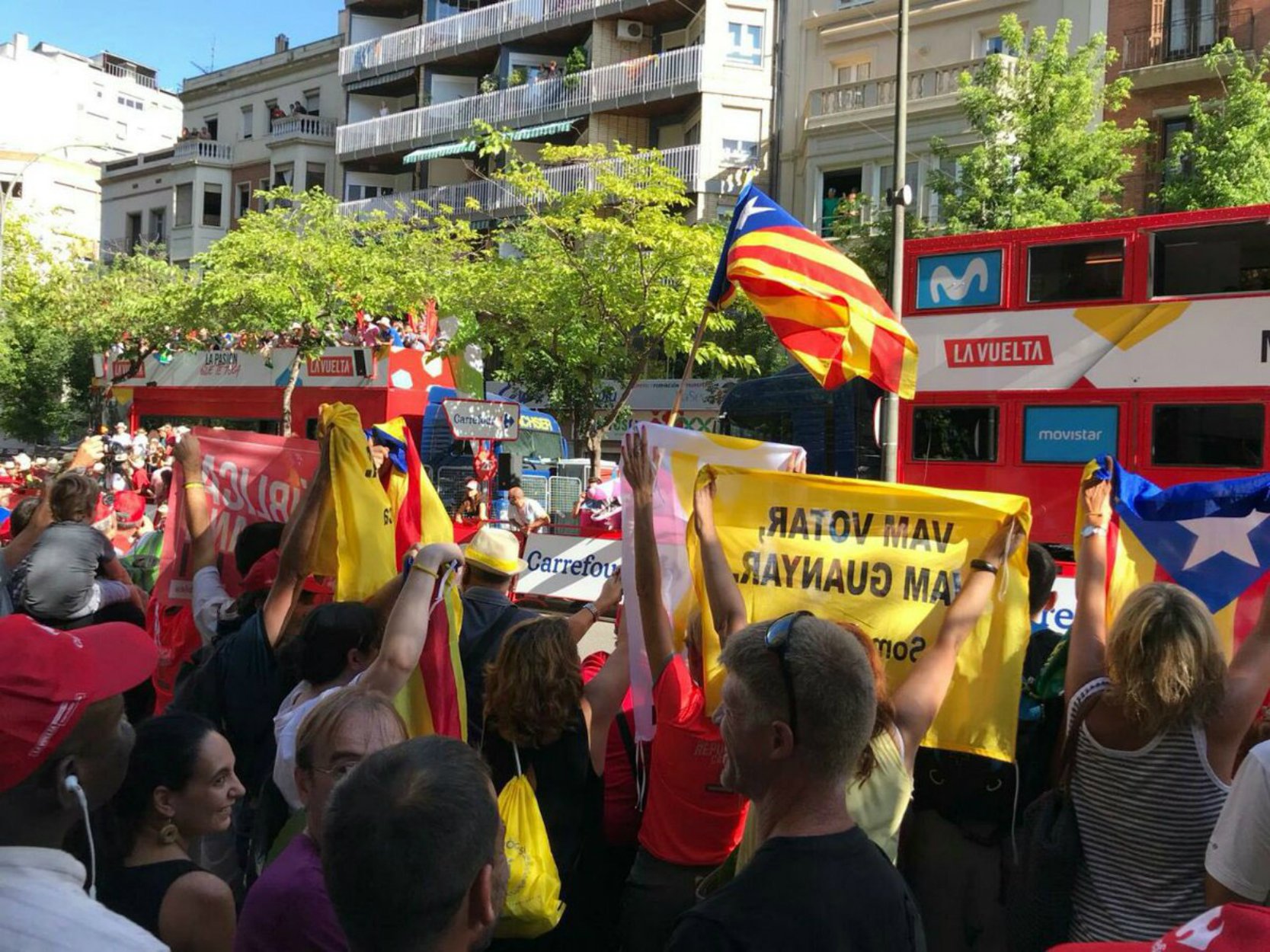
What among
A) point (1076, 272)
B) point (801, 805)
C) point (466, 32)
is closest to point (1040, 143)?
point (1076, 272)

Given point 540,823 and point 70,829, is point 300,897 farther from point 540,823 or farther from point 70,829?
point 540,823

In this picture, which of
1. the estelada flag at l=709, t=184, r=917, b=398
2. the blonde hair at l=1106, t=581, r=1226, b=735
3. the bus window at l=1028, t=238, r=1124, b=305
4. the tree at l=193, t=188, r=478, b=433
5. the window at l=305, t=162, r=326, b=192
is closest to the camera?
the blonde hair at l=1106, t=581, r=1226, b=735

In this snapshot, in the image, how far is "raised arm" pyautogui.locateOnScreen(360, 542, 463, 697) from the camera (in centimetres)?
311

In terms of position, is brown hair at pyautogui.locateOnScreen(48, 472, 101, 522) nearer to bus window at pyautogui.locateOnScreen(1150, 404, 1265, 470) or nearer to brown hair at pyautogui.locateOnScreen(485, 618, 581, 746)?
brown hair at pyautogui.locateOnScreen(485, 618, 581, 746)

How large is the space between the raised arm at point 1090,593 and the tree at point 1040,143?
17.0 metres

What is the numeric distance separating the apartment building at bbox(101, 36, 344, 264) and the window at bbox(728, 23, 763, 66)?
15.7 metres

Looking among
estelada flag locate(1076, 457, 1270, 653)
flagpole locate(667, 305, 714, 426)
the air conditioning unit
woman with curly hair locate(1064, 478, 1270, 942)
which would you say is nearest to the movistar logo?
flagpole locate(667, 305, 714, 426)

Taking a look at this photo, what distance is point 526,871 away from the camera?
112 inches

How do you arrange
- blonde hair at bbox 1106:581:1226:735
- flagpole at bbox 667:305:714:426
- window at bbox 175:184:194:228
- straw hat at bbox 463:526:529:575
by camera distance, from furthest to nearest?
window at bbox 175:184:194:228, flagpole at bbox 667:305:714:426, straw hat at bbox 463:526:529:575, blonde hair at bbox 1106:581:1226:735

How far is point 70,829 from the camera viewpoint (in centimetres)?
209

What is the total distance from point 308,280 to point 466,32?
561 inches

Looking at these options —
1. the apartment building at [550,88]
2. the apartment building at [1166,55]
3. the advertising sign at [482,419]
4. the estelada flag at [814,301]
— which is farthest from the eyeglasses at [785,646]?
the apartment building at [550,88]

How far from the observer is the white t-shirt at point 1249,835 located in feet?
7.15

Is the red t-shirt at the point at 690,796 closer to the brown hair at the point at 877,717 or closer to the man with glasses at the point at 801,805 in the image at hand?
the brown hair at the point at 877,717
